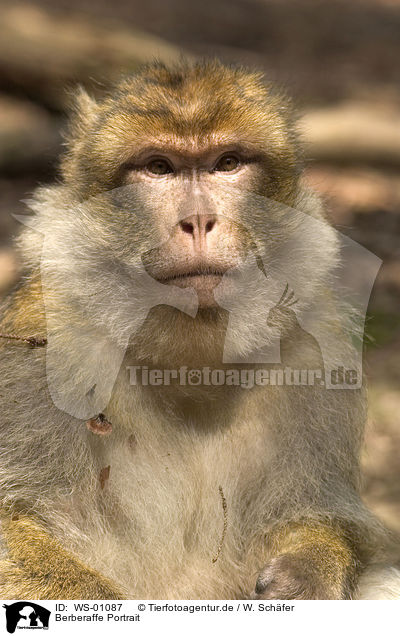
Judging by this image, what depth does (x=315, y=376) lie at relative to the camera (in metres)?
4.06

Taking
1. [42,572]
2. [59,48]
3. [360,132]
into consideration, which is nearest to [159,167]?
[42,572]

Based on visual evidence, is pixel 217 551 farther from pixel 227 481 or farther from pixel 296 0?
pixel 296 0

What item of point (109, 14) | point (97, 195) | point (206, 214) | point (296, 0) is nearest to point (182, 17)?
point (109, 14)

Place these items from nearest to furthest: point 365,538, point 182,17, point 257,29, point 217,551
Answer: point 217,551, point 365,538, point 182,17, point 257,29

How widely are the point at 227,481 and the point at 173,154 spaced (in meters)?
1.42

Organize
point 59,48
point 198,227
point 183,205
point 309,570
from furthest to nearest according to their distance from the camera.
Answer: point 59,48 → point 309,570 → point 183,205 → point 198,227

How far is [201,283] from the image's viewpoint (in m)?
3.33

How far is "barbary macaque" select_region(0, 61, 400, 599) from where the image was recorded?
355cm

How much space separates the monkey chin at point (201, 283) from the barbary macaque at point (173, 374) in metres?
0.01

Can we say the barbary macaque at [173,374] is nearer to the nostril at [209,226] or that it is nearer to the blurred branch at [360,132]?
the nostril at [209,226]

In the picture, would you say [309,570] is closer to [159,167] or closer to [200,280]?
[200,280]

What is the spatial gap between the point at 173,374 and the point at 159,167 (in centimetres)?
84

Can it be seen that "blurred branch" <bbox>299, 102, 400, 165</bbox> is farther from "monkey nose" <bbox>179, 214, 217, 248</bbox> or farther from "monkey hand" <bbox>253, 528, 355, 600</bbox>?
"monkey nose" <bbox>179, 214, 217, 248</bbox>
